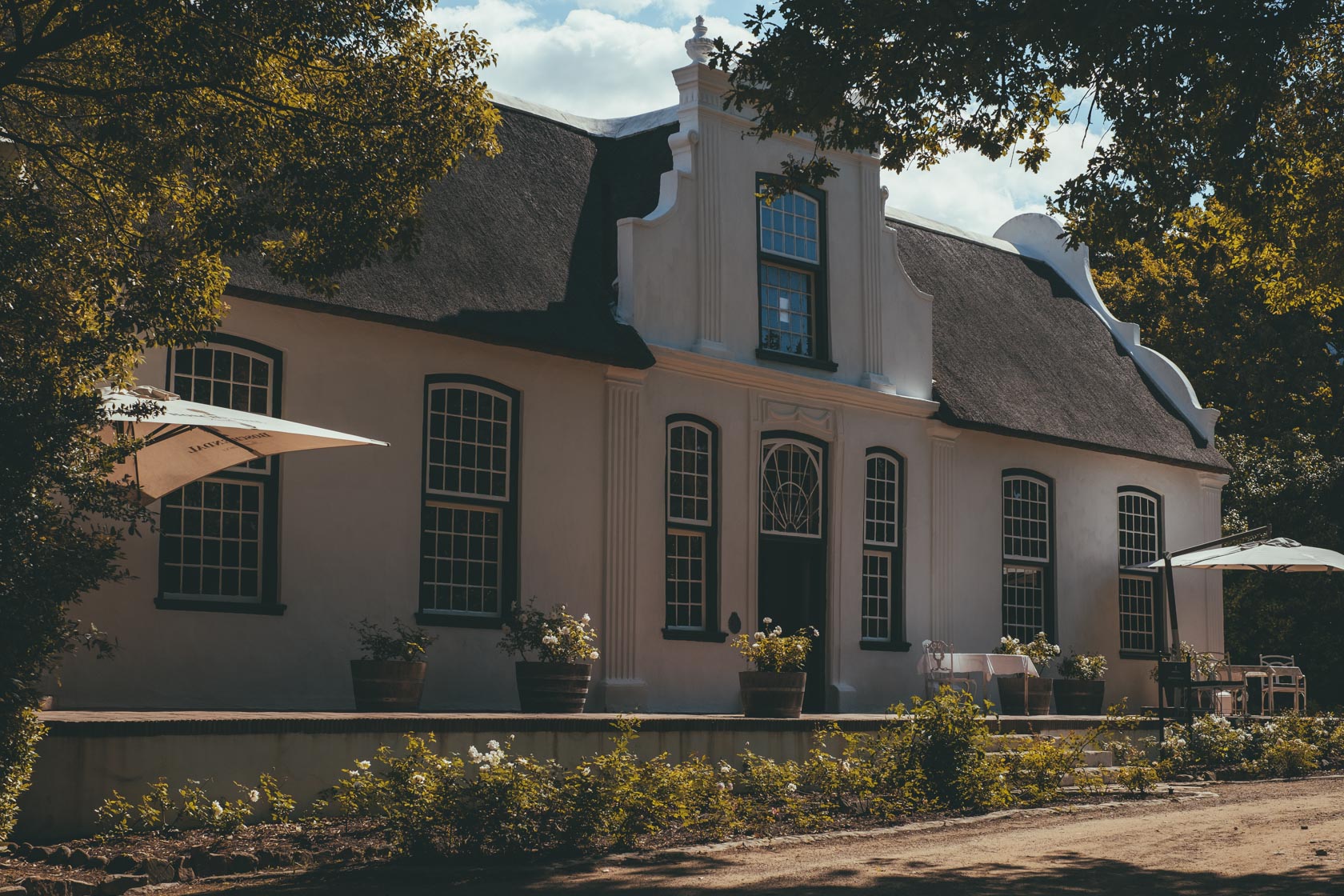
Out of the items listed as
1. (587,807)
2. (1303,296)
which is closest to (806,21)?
(587,807)

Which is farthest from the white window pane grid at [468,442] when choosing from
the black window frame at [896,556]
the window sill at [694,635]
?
the black window frame at [896,556]

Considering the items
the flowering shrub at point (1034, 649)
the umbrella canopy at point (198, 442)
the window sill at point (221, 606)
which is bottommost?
the flowering shrub at point (1034, 649)

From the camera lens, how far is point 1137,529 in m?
23.8

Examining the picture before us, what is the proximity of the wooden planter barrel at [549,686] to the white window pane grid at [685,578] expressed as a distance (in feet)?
9.61

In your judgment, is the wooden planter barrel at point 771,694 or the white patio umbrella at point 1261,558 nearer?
the wooden planter barrel at point 771,694

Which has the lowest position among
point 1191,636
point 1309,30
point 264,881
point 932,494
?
point 264,881

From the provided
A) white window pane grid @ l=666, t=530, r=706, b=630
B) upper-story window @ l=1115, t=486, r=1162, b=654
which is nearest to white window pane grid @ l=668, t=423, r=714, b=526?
white window pane grid @ l=666, t=530, r=706, b=630

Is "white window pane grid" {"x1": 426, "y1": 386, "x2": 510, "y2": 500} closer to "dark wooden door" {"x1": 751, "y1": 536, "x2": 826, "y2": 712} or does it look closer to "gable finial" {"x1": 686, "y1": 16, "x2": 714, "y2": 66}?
"dark wooden door" {"x1": 751, "y1": 536, "x2": 826, "y2": 712}

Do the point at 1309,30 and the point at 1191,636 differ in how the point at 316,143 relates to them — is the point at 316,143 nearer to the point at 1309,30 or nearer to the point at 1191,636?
the point at 1309,30

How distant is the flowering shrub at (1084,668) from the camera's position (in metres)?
21.3

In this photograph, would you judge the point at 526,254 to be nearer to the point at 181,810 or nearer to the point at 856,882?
the point at 181,810

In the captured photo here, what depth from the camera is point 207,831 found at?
9.96 meters

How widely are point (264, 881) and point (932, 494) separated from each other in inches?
515

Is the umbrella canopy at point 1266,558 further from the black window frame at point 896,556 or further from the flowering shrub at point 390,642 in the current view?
the flowering shrub at point 390,642
